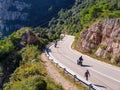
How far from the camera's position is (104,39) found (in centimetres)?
5344

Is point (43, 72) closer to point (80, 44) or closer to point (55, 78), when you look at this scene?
point (55, 78)

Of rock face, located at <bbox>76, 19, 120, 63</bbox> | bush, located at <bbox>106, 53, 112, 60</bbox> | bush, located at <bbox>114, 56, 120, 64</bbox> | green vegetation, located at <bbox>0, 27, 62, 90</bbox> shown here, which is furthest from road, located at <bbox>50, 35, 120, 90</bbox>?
green vegetation, located at <bbox>0, 27, 62, 90</bbox>

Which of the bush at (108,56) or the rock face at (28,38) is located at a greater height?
the bush at (108,56)

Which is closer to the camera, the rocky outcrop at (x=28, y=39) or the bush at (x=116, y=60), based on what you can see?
the bush at (x=116, y=60)

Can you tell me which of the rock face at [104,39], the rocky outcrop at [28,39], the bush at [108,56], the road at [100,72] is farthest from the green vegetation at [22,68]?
the bush at [108,56]

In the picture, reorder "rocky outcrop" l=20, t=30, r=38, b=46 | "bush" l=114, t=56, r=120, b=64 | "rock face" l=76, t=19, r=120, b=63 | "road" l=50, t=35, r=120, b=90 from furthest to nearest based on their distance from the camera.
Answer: "rocky outcrop" l=20, t=30, r=38, b=46, "rock face" l=76, t=19, r=120, b=63, "bush" l=114, t=56, r=120, b=64, "road" l=50, t=35, r=120, b=90

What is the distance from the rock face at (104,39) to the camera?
157 ft

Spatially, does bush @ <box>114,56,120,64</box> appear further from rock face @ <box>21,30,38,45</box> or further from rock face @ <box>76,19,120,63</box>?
rock face @ <box>21,30,38,45</box>

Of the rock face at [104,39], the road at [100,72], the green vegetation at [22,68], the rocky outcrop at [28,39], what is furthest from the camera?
the rocky outcrop at [28,39]

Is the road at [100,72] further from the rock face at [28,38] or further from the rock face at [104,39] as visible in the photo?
the rock face at [28,38]

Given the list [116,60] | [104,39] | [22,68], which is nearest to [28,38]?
[104,39]

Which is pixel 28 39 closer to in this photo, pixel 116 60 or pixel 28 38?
pixel 28 38

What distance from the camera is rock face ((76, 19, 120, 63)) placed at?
47.8m

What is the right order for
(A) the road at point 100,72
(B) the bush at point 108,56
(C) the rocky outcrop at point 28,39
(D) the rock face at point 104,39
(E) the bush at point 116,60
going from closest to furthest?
1. (A) the road at point 100,72
2. (E) the bush at point 116,60
3. (D) the rock face at point 104,39
4. (B) the bush at point 108,56
5. (C) the rocky outcrop at point 28,39
